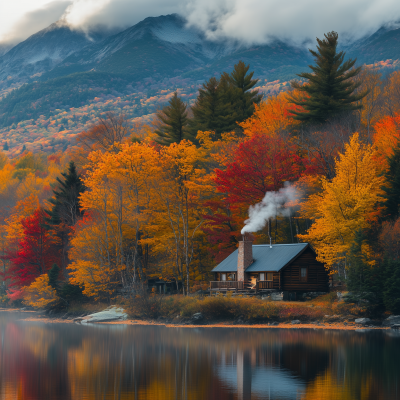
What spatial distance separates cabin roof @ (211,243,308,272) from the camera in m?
45.2

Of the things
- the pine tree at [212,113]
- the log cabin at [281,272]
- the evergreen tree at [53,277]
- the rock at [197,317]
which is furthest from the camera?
the pine tree at [212,113]

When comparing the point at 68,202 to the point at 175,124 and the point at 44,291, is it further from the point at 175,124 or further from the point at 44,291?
the point at 175,124

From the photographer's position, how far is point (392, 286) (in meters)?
36.2

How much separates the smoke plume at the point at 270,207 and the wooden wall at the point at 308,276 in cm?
540

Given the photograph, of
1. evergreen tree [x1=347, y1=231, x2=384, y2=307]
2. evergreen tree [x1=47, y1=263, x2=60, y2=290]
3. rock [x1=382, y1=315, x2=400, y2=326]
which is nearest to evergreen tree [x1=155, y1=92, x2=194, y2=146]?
evergreen tree [x1=47, y1=263, x2=60, y2=290]

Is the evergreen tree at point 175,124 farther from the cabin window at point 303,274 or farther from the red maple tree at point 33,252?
the cabin window at point 303,274

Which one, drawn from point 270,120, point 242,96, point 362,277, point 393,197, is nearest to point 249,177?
point 270,120

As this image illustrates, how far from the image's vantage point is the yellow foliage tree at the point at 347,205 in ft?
135

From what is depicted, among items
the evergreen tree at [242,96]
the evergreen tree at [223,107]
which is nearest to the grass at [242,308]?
the evergreen tree at [223,107]

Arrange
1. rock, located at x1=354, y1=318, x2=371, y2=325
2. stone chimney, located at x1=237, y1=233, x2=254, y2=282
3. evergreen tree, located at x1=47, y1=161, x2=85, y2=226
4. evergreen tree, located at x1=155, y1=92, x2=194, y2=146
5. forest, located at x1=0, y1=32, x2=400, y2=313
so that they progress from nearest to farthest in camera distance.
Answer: rock, located at x1=354, y1=318, x2=371, y2=325
forest, located at x1=0, y1=32, x2=400, y2=313
stone chimney, located at x1=237, y1=233, x2=254, y2=282
evergreen tree, located at x1=47, y1=161, x2=85, y2=226
evergreen tree, located at x1=155, y1=92, x2=194, y2=146

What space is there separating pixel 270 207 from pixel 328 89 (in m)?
17.8

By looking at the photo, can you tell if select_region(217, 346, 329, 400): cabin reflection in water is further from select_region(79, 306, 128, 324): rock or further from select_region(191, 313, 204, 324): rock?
select_region(79, 306, 128, 324): rock

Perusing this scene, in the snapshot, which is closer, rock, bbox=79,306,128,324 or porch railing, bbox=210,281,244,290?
porch railing, bbox=210,281,244,290

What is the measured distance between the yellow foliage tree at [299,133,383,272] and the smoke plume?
5.80 meters
